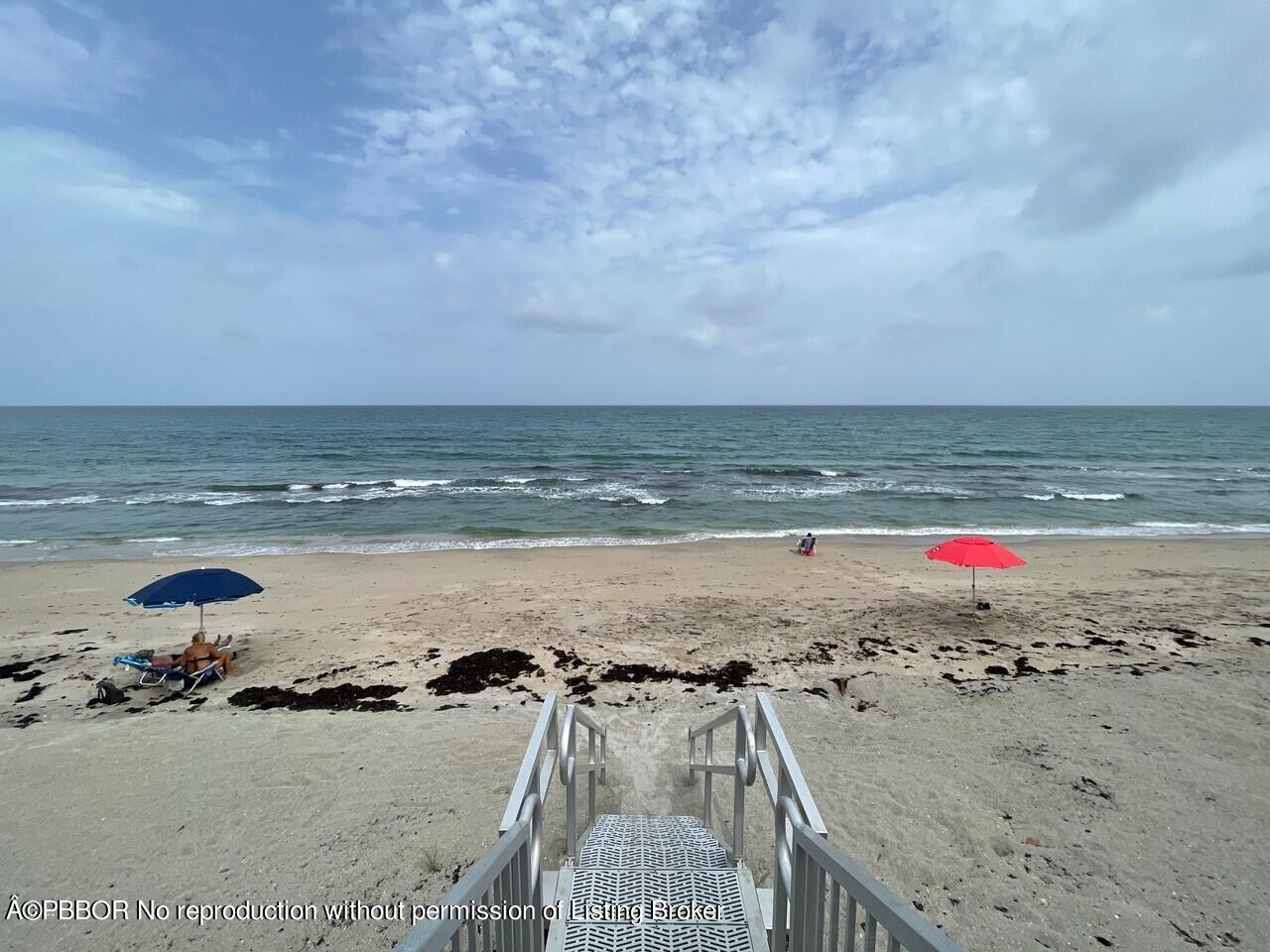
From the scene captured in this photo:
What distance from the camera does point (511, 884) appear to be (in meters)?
2.11

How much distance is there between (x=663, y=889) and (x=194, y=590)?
27.3 ft

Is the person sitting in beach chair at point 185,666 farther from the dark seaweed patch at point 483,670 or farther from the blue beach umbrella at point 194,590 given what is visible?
the dark seaweed patch at point 483,670

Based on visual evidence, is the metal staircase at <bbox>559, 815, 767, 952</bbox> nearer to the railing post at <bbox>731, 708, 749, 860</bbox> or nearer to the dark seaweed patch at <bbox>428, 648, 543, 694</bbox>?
the railing post at <bbox>731, 708, 749, 860</bbox>

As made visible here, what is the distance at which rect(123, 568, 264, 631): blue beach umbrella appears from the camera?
7.82 metres

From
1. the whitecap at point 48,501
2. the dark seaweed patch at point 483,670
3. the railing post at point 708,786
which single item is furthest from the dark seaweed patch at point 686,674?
the whitecap at point 48,501

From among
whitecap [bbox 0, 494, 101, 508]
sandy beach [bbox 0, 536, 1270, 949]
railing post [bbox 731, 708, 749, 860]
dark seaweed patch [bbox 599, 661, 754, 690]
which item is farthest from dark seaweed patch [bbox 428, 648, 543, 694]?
whitecap [bbox 0, 494, 101, 508]

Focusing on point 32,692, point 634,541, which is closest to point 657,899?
point 32,692

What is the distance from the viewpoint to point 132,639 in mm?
9938

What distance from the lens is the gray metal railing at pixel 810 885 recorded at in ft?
4.68

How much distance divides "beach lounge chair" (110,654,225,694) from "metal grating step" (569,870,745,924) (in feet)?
25.2

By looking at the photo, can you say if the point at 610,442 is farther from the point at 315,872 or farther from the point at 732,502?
the point at 315,872

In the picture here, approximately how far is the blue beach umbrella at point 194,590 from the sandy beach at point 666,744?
1.30 m

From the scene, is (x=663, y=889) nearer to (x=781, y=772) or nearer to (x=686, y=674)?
(x=781, y=772)

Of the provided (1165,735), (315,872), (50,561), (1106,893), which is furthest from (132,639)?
(1165,735)
